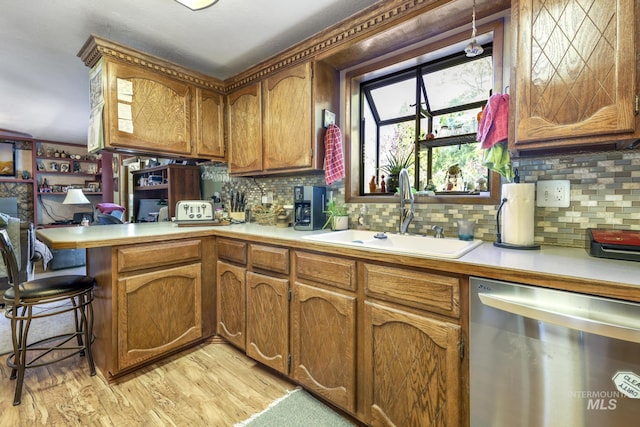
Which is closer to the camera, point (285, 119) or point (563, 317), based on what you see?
point (563, 317)

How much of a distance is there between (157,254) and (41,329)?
1.68 meters

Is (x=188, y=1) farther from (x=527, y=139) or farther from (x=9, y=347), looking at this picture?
(x=9, y=347)

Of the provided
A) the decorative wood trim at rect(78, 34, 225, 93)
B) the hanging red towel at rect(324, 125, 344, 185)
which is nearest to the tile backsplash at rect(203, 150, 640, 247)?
the hanging red towel at rect(324, 125, 344, 185)

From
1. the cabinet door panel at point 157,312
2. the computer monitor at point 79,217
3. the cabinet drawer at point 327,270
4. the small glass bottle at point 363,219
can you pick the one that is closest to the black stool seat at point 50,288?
the cabinet door panel at point 157,312

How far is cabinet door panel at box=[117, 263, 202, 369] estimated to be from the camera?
171 cm

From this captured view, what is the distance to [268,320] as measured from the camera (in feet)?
5.76

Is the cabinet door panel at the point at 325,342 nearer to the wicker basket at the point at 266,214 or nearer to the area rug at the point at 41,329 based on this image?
the wicker basket at the point at 266,214

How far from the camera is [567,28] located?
3.47 feet

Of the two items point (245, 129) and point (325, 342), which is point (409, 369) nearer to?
point (325, 342)

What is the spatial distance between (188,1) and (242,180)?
1.64 meters

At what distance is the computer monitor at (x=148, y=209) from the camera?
4.07 meters

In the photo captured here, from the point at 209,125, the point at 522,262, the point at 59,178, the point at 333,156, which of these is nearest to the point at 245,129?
the point at 209,125

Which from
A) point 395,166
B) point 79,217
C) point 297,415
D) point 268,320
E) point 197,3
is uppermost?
point 197,3

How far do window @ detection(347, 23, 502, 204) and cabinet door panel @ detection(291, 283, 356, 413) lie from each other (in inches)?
33.8
